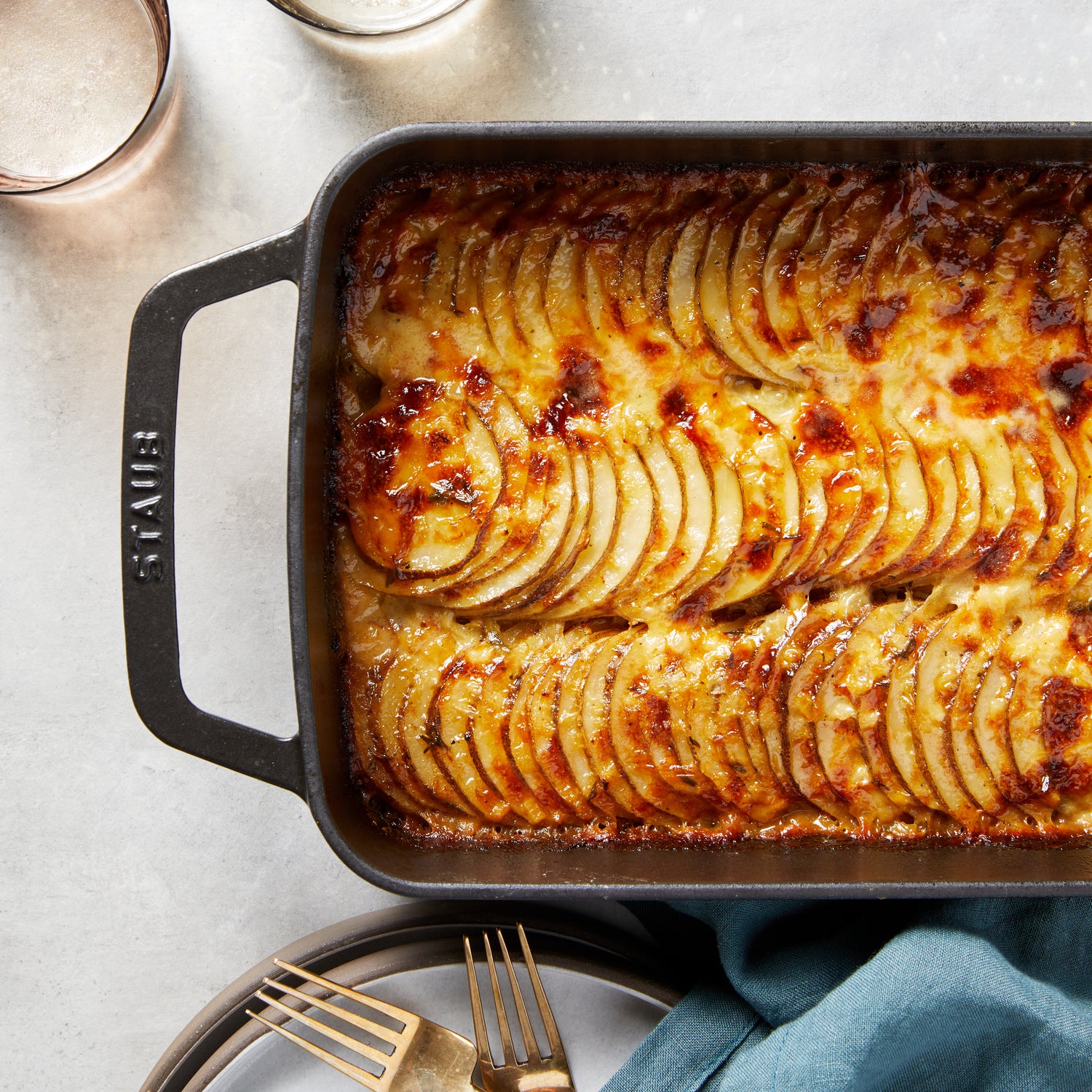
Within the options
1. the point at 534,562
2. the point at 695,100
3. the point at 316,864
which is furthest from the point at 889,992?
the point at 695,100

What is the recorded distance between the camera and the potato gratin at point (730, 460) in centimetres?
225

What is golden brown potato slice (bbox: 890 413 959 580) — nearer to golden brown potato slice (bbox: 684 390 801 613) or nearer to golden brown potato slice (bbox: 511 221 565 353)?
golden brown potato slice (bbox: 684 390 801 613)

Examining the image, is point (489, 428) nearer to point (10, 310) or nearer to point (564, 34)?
point (564, 34)

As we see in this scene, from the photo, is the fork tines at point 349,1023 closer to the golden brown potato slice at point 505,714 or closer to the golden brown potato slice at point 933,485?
the golden brown potato slice at point 505,714

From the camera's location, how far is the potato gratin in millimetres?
2248

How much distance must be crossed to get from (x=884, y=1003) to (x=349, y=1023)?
123 centimetres

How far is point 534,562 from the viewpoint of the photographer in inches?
87.1

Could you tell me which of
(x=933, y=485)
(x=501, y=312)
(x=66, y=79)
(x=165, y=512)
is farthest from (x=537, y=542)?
(x=66, y=79)

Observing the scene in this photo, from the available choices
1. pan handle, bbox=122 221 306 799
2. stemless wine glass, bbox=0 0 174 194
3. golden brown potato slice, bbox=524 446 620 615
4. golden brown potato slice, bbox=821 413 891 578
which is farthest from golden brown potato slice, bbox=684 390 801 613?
stemless wine glass, bbox=0 0 174 194

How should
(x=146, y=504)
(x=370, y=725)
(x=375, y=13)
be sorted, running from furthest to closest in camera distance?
(x=375, y=13)
(x=370, y=725)
(x=146, y=504)

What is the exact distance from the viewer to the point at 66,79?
2639 mm

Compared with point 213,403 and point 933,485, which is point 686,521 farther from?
point 213,403

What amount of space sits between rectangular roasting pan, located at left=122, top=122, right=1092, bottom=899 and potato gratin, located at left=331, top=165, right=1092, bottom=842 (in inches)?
3.6

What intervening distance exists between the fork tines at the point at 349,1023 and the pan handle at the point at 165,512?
0.61 metres
